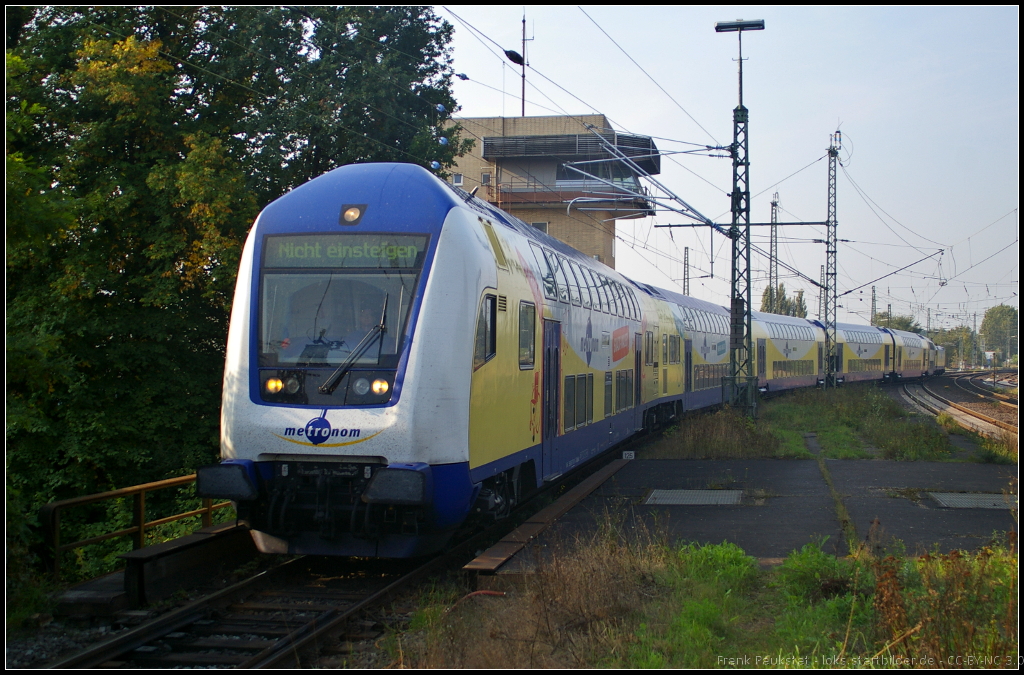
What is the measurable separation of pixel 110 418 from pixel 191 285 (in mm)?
3035

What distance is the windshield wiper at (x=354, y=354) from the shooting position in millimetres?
A: 7531

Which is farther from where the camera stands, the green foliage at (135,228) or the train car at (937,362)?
the train car at (937,362)

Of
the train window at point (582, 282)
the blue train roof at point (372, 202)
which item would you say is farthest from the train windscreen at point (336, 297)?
the train window at point (582, 282)

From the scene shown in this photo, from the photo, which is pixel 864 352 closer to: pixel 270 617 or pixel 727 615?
pixel 727 615

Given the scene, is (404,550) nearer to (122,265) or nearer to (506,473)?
(506,473)

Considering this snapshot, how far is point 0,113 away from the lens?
6.90 m

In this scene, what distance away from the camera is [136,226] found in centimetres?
1694

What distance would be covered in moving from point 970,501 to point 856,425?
11.7 meters

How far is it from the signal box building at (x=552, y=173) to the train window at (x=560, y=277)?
32.6 metres

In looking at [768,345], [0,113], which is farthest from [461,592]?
[768,345]

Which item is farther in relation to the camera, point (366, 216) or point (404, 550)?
point (366, 216)

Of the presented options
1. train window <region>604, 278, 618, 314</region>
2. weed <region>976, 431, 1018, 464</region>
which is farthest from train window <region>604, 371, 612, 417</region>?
weed <region>976, 431, 1018, 464</region>

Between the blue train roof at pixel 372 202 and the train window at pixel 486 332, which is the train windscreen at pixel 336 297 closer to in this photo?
the blue train roof at pixel 372 202

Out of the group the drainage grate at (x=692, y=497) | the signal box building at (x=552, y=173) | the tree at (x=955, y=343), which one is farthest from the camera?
the tree at (x=955, y=343)
